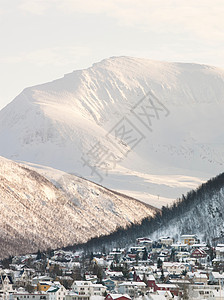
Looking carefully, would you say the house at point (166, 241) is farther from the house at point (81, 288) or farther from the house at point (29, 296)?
the house at point (29, 296)

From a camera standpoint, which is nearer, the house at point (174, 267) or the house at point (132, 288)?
the house at point (132, 288)

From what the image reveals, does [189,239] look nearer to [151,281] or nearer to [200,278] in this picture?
[200,278]

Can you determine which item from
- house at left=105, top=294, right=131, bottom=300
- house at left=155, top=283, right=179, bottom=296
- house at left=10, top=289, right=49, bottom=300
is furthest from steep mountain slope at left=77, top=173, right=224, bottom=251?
house at left=105, top=294, right=131, bottom=300

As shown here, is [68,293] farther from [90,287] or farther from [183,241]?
[183,241]

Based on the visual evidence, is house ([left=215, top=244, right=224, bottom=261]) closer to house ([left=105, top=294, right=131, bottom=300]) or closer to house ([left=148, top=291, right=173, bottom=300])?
house ([left=148, top=291, right=173, bottom=300])

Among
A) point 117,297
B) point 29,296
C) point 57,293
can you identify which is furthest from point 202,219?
point 117,297

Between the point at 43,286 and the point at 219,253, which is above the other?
the point at 219,253

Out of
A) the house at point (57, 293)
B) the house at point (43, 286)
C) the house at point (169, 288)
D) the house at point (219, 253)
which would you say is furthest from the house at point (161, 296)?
the house at point (219, 253)

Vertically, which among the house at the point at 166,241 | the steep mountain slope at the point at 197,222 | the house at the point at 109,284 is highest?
the steep mountain slope at the point at 197,222
